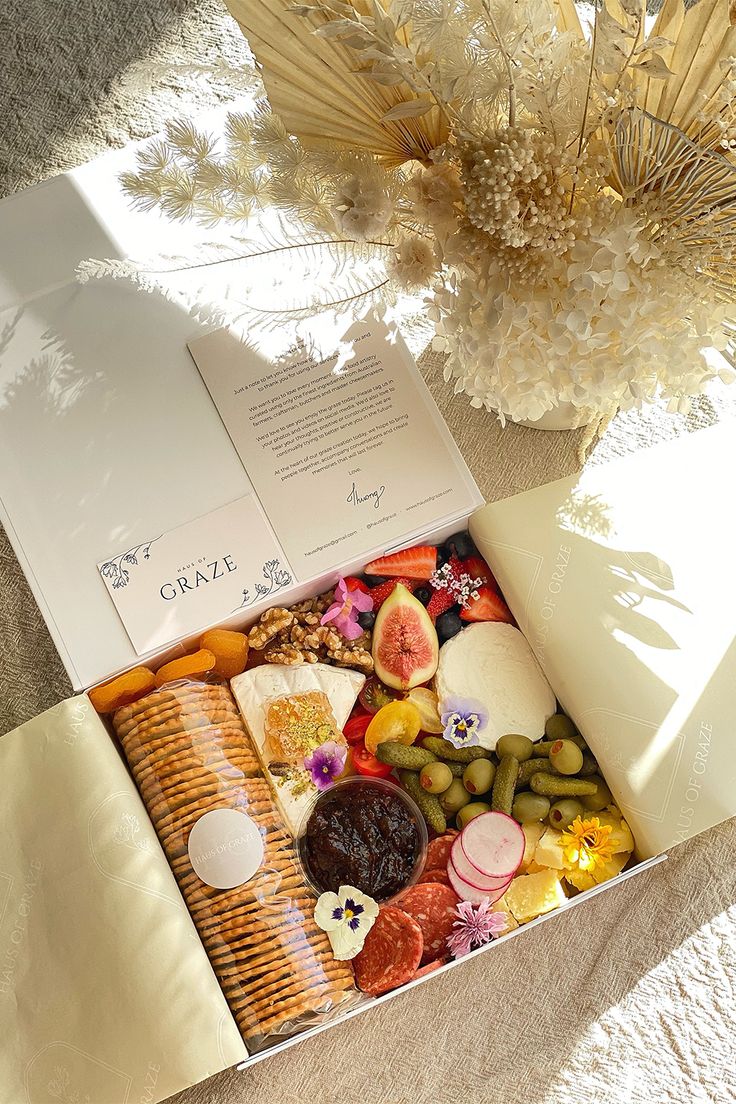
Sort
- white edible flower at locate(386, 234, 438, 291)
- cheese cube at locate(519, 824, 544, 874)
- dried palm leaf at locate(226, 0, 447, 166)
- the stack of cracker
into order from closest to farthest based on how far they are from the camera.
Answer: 1. dried palm leaf at locate(226, 0, 447, 166)
2. white edible flower at locate(386, 234, 438, 291)
3. the stack of cracker
4. cheese cube at locate(519, 824, 544, 874)

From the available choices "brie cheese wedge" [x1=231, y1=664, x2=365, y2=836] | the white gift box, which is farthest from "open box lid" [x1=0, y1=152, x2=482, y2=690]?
"brie cheese wedge" [x1=231, y1=664, x2=365, y2=836]

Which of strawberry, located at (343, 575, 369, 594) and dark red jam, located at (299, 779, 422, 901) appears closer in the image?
dark red jam, located at (299, 779, 422, 901)

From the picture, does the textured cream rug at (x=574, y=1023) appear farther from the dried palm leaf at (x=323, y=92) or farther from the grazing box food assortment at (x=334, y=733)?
the dried palm leaf at (x=323, y=92)

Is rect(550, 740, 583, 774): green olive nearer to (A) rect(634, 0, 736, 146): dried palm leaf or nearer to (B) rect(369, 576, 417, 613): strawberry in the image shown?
(B) rect(369, 576, 417, 613): strawberry

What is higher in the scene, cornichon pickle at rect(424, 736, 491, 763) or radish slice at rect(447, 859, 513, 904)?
cornichon pickle at rect(424, 736, 491, 763)

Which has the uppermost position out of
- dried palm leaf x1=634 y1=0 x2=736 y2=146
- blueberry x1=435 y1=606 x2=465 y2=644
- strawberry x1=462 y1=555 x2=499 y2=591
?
dried palm leaf x1=634 y1=0 x2=736 y2=146

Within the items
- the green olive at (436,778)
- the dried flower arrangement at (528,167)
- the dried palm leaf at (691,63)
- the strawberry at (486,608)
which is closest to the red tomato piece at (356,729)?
the green olive at (436,778)

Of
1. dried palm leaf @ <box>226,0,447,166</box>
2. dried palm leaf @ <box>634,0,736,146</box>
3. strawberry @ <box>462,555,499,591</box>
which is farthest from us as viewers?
strawberry @ <box>462,555,499,591</box>

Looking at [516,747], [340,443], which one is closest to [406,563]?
[340,443]
